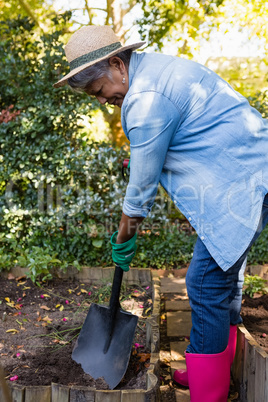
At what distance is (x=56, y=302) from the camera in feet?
10.0

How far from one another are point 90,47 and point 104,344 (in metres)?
1.51

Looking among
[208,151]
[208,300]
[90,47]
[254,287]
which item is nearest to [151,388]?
[208,300]

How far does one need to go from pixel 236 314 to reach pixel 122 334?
63 centimetres

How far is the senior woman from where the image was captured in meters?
1.73

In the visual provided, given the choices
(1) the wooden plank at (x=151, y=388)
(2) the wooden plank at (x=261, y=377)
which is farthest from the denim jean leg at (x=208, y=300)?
(1) the wooden plank at (x=151, y=388)

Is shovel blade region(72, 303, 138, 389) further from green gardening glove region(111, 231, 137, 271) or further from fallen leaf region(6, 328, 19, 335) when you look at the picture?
fallen leaf region(6, 328, 19, 335)

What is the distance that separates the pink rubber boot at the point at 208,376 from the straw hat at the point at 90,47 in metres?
1.39

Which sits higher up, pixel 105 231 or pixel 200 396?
pixel 200 396

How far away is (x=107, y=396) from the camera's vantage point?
1.73 metres

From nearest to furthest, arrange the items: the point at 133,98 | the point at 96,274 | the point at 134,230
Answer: the point at 133,98, the point at 134,230, the point at 96,274

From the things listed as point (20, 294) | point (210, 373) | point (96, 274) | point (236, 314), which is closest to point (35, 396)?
point (210, 373)

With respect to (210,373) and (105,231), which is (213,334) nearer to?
(210,373)

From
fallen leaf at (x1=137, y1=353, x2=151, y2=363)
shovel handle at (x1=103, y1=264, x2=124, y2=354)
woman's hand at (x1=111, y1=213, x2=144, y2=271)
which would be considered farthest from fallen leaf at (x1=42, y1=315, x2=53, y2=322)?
woman's hand at (x1=111, y1=213, x2=144, y2=271)

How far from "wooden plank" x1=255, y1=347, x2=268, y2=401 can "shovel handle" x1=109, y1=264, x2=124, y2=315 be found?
75cm
